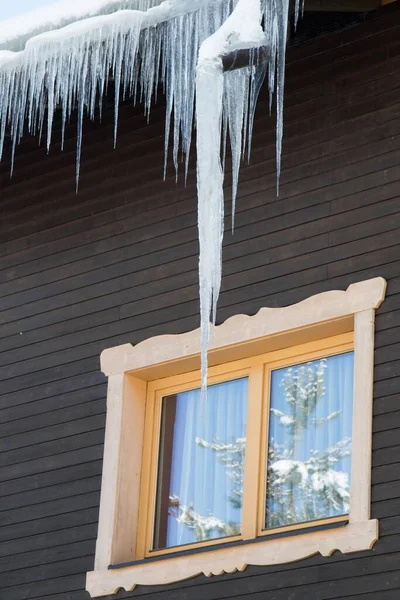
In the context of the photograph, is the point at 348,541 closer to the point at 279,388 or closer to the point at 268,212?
the point at 279,388

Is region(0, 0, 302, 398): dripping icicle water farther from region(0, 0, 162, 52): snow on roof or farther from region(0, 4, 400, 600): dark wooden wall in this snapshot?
region(0, 4, 400, 600): dark wooden wall

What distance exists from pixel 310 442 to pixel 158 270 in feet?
5.06

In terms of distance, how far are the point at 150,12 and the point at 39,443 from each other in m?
2.61

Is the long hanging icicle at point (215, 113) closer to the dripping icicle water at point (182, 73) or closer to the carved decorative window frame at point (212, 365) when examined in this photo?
the dripping icicle water at point (182, 73)

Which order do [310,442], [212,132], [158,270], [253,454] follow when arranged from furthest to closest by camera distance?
[158,270] < [253,454] < [310,442] < [212,132]

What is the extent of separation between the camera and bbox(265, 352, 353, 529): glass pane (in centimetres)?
789

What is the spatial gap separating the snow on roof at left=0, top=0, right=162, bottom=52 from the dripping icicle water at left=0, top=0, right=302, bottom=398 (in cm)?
3

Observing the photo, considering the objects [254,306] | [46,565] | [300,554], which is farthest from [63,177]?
[300,554]

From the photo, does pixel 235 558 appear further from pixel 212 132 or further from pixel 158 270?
pixel 212 132

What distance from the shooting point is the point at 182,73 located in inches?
343

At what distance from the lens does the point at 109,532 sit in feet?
27.7

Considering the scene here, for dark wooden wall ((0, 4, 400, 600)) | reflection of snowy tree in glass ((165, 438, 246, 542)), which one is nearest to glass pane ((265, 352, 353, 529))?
reflection of snowy tree in glass ((165, 438, 246, 542))

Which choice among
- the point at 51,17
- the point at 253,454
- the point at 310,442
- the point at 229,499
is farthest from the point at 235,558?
the point at 51,17

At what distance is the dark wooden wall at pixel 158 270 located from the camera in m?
7.85
